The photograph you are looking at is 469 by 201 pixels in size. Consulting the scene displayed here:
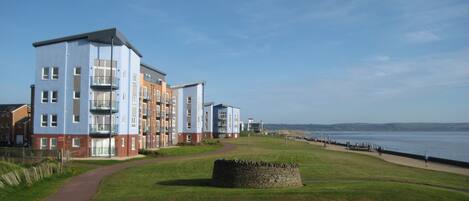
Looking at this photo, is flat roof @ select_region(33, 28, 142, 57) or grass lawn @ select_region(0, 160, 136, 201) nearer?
grass lawn @ select_region(0, 160, 136, 201)

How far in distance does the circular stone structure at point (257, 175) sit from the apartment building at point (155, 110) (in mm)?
44286

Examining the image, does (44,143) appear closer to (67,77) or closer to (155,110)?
(67,77)

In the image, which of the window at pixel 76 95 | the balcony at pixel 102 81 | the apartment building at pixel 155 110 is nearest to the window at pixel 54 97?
the window at pixel 76 95

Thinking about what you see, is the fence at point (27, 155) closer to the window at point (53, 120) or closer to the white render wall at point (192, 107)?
the window at point (53, 120)

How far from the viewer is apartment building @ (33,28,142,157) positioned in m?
56.2

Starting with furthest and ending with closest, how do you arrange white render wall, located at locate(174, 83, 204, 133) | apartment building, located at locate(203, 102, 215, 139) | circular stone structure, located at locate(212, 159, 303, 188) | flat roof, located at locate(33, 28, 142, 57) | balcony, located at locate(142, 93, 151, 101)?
apartment building, located at locate(203, 102, 215, 139) < white render wall, located at locate(174, 83, 204, 133) < balcony, located at locate(142, 93, 151, 101) < flat roof, located at locate(33, 28, 142, 57) < circular stone structure, located at locate(212, 159, 303, 188)

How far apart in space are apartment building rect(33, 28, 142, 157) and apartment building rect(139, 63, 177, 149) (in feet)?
48.5

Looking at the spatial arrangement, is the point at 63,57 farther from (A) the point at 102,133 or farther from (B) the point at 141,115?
(B) the point at 141,115

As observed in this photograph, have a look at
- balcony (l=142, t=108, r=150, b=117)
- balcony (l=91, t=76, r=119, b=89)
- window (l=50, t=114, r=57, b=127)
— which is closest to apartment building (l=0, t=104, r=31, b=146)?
balcony (l=142, t=108, r=150, b=117)

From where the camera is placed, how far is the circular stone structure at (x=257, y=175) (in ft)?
91.6

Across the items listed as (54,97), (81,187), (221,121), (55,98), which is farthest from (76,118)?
(221,121)

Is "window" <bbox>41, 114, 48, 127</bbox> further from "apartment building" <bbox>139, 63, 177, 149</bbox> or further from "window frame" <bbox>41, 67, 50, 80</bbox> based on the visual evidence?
"apartment building" <bbox>139, 63, 177, 149</bbox>

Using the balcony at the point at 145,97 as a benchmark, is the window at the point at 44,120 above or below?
below

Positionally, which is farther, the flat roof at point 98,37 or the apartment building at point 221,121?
the apartment building at point 221,121
